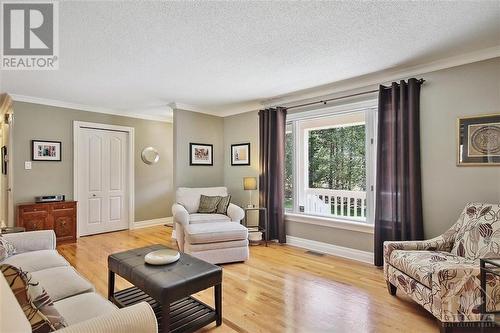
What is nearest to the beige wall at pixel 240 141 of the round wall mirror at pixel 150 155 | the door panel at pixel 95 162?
the round wall mirror at pixel 150 155

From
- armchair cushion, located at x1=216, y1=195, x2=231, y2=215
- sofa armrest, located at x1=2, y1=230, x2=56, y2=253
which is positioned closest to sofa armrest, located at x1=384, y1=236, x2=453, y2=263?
armchair cushion, located at x1=216, y1=195, x2=231, y2=215

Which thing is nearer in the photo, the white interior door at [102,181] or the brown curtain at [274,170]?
the brown curtain at [274,170]

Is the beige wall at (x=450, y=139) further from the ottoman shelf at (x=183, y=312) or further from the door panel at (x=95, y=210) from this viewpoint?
the door panel at (x=95, y=210)

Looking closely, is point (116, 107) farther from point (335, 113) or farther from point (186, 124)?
point (335, 113)

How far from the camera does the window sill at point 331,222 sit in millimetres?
3592

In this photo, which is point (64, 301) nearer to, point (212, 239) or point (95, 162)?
point (212, 239)

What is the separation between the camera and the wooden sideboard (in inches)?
160

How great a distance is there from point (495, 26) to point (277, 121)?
2782 millimetres

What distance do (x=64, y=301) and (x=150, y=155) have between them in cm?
447

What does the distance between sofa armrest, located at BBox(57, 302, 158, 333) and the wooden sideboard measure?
399 centimetres

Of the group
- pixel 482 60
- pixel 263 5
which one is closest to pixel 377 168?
pixel 482 60

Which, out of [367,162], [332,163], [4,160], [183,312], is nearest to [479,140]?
[367,162]

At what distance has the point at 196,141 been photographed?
5.22 m

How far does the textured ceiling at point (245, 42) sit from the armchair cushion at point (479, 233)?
1.58 meters
